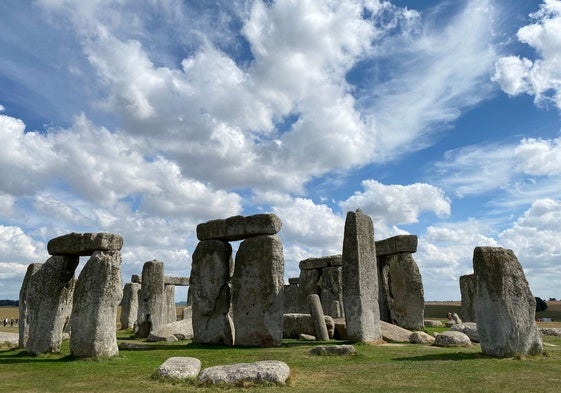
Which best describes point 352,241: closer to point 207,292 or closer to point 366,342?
point 366,342

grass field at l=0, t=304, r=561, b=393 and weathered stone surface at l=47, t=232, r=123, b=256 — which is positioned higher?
weathered stone surface at l=47, t=232, r=123, b=256

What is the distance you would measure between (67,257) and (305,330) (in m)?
9.10

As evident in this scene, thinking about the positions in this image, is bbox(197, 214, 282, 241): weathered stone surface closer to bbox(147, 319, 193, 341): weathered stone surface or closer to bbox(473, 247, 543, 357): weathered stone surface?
bbox(147, 319, 193, 341): weathered stone surface

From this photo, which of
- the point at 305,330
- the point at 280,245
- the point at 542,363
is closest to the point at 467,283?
the point at 305,330

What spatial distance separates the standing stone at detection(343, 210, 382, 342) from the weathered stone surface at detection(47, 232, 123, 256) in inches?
274

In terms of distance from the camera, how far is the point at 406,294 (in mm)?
22281

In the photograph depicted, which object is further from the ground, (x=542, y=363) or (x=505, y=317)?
(x=505, y=317)

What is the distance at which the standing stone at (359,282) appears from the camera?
15281 mm

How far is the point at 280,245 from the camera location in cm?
1609

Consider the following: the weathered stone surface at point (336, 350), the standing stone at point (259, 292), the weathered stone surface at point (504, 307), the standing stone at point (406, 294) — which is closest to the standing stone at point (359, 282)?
the standing stone at point (259, 292)

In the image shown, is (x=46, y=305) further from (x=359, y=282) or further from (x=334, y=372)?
(x=359, y=282)

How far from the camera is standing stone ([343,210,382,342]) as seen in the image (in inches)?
602

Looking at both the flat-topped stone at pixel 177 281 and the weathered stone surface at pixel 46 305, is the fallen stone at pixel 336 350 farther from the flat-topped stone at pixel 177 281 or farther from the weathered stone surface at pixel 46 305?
the flat-topped stone at pixel 177 281

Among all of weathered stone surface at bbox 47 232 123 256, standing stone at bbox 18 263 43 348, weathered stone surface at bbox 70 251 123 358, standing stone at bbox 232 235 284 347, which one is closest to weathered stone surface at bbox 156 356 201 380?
weathered stone surface at bbox 70 251 123 358
